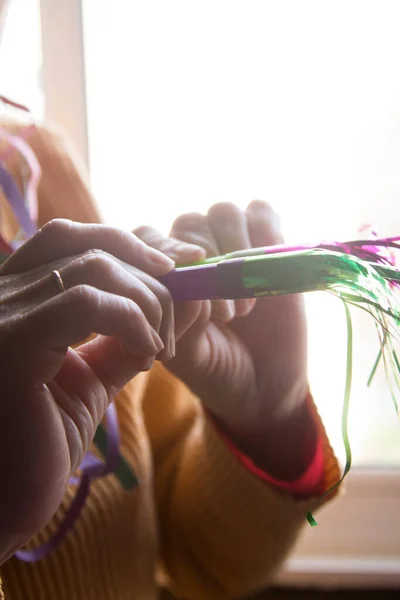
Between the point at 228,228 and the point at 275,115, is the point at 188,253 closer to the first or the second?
the point at 228,228

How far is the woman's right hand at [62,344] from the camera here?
23 centimetres

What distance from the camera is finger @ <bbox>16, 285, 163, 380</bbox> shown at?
0.22 m

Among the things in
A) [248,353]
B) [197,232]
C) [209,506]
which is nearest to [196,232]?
[197,232]

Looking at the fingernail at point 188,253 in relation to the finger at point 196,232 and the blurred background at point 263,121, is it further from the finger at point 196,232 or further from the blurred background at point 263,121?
the blurred background at point 263,121

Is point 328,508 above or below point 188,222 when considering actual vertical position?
below

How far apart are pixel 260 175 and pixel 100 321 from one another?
0.51m

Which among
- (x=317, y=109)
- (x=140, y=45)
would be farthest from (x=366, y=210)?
(x=140, y=45)

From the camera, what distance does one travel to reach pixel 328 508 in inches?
30.4

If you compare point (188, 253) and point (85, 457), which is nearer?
point (188, 253)

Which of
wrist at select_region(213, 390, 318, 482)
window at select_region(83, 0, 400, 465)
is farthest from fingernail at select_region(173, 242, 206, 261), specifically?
window at select_region(83, 0, 400, 465)

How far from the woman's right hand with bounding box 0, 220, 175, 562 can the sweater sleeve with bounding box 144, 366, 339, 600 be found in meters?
0.22

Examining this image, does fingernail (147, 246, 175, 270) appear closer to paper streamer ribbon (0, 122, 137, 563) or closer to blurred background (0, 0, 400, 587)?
paper streamer ribbon (0, 122, 137, 563)

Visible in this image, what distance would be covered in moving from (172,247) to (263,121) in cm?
42

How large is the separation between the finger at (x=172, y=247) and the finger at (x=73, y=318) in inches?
3.3
